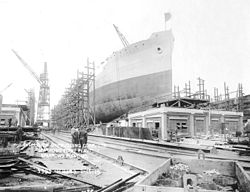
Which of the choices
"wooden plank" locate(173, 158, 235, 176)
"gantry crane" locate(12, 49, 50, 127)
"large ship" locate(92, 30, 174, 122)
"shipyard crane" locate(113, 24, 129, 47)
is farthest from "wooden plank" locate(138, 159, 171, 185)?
"gantry crane" locate(12, 49, 50, 127)

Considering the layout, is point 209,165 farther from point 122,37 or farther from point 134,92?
point 122,37

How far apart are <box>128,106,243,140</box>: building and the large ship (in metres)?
3.44

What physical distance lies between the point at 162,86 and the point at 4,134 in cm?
1878

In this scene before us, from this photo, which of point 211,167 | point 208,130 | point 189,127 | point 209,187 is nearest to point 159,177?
point 209,187

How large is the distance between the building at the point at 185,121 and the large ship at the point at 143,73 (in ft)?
Result: 11.3

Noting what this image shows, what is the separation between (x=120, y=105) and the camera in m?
28.9

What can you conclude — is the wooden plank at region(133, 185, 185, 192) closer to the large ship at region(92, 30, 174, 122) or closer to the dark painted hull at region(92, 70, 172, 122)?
the dark painted hull at region(92, 70, 172, 122)

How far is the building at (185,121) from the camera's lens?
19922mm

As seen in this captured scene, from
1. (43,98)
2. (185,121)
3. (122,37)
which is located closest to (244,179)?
(185,121)

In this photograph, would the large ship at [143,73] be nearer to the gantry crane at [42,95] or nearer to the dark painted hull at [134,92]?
the dark painted hull at [134,92]

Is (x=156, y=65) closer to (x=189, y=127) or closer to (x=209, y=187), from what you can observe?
(x=189, y=127)

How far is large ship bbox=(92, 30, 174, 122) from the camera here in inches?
1041

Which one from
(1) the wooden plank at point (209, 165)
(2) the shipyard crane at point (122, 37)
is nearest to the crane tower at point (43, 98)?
(2) the shipyard crane at point (122, 37)

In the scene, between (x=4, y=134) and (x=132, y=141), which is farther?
(x=132, y=141)
